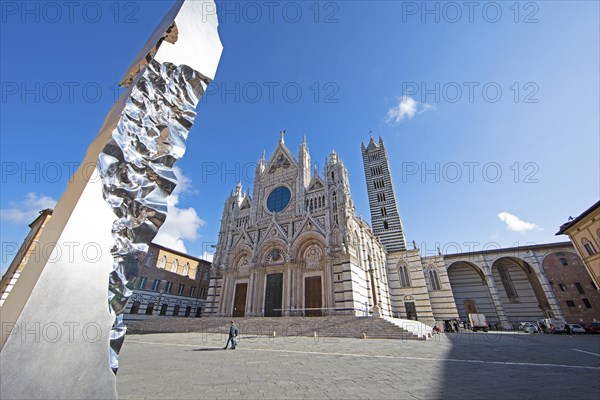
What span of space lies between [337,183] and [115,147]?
20546mm

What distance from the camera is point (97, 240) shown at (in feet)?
6.12

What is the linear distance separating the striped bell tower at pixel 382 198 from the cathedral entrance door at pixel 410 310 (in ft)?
19.0

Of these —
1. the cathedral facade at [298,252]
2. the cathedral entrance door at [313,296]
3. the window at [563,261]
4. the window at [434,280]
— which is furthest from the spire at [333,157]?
the window at [563,261]

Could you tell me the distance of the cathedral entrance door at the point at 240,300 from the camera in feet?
70.5

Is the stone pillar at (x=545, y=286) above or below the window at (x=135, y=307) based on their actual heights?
above

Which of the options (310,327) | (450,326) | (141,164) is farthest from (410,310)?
(141,164)

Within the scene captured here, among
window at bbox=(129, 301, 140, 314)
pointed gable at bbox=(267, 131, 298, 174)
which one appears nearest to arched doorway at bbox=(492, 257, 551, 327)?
pointed gable at bbox=(267, 131, 298, 174)

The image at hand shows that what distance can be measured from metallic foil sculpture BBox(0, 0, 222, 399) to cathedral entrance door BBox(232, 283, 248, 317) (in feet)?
70.1

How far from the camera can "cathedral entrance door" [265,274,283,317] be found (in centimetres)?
1986

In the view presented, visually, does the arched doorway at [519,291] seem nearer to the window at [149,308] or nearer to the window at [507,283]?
the window at [507,283]

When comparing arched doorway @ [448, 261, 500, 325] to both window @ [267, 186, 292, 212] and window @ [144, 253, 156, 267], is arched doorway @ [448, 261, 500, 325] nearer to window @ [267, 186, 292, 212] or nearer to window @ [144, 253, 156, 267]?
window @ [267, 186, 292, 212]

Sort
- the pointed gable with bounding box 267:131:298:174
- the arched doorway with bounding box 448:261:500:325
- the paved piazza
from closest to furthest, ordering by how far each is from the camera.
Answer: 1. the paved piazza
2. the pointed gable with bounding box 267:131:298:174
3. the arched doorway with bounding box 448:261:500:325

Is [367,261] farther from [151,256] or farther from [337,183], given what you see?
[151,256]

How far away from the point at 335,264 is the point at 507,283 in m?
24.9
